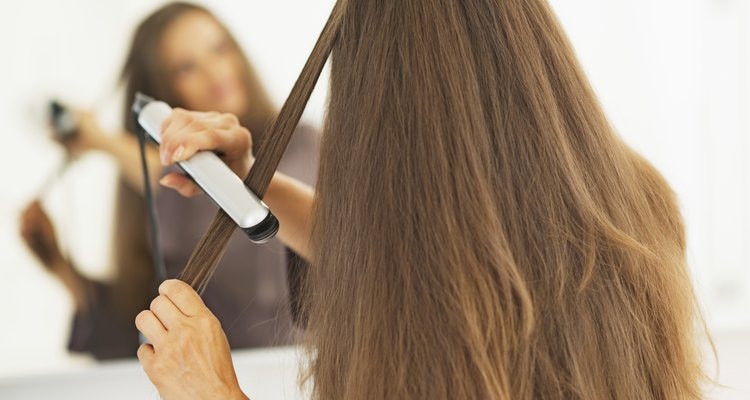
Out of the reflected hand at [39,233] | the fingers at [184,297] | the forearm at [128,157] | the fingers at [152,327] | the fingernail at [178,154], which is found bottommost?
the reflected hand at [39,233]

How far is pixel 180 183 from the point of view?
78 cm

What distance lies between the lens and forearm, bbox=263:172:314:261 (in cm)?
85

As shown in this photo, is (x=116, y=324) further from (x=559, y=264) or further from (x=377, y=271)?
(x=559, y=264)

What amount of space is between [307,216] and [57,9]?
494mm

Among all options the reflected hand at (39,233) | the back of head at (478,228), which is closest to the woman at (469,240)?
the back of head at (478,228)

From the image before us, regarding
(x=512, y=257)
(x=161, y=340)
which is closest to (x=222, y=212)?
(x=161, y=340)

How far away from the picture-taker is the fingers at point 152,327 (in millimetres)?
591

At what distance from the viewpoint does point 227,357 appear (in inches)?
23.8

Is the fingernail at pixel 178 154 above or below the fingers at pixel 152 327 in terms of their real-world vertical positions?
above

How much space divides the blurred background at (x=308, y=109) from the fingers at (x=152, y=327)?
15.1 inches

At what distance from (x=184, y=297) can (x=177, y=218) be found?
1.37 feet

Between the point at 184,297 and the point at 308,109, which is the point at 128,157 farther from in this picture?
the point at 184,297

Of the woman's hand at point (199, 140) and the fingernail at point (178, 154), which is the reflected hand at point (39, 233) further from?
the fingernail at point (178, 154)

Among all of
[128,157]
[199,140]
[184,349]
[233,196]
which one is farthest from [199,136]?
[128,157]
